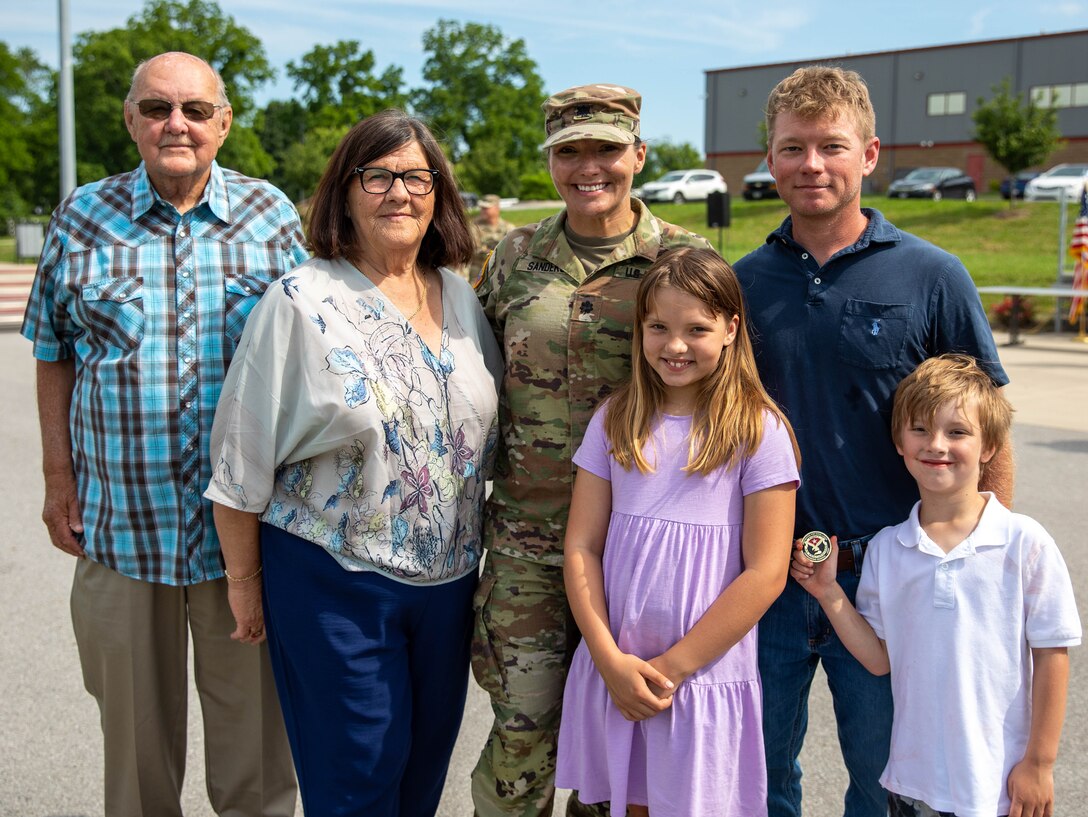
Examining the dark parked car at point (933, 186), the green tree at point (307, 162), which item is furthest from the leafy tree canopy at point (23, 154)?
the dark parked car at point (933, 186)

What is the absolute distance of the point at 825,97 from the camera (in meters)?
2.55

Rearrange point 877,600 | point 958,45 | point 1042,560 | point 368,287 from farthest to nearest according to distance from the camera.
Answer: point 958,45 < point 368,287 < point 877,600 < point 1042,560

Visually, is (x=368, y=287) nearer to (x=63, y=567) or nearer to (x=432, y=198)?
(x=432, y=198)

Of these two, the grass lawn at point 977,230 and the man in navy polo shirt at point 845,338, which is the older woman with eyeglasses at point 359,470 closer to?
the man in navy polo shirt at point 845,338

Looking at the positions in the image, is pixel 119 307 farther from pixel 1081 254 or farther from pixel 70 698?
pixel 1081 254

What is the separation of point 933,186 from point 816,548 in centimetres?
3670

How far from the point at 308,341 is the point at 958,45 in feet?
185

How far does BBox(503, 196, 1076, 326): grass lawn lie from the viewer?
856 inches

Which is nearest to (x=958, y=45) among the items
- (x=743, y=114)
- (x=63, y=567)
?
(x=743, y=114)

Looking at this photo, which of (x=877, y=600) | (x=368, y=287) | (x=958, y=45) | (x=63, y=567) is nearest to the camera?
(x=877, y=600)

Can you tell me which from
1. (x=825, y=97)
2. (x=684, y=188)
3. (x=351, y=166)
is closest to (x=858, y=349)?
(x=825, y=97)

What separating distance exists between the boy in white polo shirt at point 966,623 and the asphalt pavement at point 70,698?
116cm

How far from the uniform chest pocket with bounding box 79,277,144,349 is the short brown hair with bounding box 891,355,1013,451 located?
200 cm

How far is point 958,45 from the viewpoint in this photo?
2034 inches
